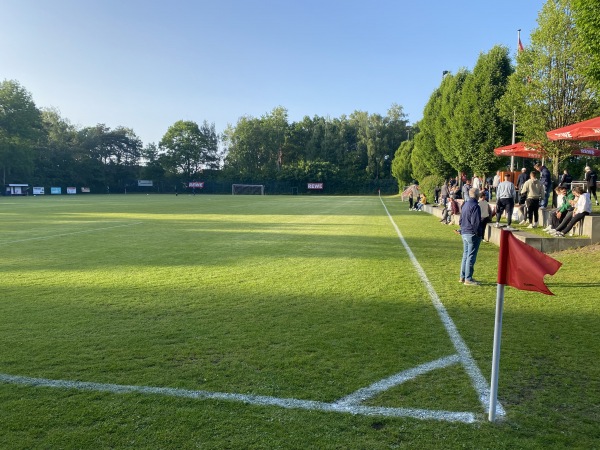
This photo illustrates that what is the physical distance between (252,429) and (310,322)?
265 cm

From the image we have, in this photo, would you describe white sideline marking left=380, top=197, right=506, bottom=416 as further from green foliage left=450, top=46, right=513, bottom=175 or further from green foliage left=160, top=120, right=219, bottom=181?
green foliage left=160, top=120, right=219, bottom=181

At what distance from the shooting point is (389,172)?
90.2m

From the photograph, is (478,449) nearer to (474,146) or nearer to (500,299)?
(500,299)

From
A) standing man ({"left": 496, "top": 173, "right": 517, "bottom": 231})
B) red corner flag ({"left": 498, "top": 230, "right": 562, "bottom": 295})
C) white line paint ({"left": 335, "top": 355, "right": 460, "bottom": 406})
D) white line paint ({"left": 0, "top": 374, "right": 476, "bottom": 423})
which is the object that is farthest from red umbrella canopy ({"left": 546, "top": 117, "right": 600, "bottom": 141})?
white line paint ({"left": 0, "top": 374, "right": 476, "bottom": 423})

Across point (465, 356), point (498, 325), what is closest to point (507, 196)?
point (465, 356)

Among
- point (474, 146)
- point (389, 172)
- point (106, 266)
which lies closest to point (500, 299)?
point (106, 266)

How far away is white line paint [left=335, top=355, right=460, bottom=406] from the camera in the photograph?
3.77m

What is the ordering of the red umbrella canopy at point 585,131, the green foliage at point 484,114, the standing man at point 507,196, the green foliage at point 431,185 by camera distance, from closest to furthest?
1. the red umbrella canopy at point 585,131
2. the standing man at point 507,196
3. the green foliage at point 484,114
4. the green foliage at point 431,185

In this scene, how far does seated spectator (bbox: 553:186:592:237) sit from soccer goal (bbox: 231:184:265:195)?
75583 millimetres

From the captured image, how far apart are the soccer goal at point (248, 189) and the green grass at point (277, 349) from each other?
7643 cm

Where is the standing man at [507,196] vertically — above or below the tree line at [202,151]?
below

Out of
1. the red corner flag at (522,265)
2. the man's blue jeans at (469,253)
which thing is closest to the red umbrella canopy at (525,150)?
the man's blue jeans at (469,253)

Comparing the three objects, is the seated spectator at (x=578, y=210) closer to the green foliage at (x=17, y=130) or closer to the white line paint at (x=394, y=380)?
A: the white line paint at (x=394, y=380)

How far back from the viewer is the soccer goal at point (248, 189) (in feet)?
284
